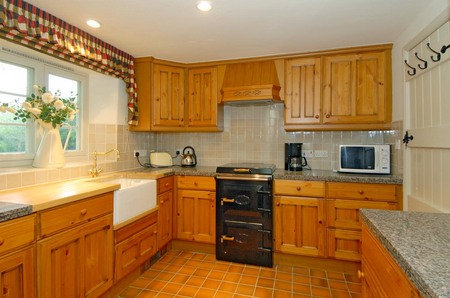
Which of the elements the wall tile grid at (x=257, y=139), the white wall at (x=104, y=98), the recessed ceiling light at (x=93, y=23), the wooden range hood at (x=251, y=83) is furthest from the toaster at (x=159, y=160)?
the recessed ceiling light at (x=93, y=23)

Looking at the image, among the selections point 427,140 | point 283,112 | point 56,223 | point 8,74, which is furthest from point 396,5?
point 8,74

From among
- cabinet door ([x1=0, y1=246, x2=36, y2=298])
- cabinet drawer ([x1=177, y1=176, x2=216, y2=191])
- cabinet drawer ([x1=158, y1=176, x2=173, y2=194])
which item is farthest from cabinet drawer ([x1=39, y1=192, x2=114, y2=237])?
cabinet drawer ([x1=177, y1=176, x2=216, y2=191])

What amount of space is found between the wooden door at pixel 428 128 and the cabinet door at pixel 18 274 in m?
2.40

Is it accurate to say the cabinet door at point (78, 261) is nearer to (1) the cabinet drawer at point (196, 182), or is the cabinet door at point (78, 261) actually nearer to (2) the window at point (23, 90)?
(2) the window at point (23, 90)

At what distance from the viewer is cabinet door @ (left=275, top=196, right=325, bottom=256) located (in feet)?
8.01

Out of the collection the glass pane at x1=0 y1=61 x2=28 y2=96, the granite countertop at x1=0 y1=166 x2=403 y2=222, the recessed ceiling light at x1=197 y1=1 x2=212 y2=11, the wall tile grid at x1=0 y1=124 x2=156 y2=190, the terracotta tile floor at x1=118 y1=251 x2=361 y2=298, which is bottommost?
the terracotta tile floor at x1=118 y1=251 x2=361 y2=298

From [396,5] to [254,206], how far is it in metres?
1.97

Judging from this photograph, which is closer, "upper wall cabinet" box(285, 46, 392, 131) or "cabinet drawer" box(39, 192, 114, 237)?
"cabinet drawer" box(39, 192, 114, 237)

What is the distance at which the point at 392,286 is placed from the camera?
840 millimetres

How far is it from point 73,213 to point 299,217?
6.24 feet

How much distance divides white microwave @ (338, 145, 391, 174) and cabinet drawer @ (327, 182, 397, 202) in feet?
0.77

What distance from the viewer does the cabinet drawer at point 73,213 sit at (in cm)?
142

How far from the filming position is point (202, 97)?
305 centimetres

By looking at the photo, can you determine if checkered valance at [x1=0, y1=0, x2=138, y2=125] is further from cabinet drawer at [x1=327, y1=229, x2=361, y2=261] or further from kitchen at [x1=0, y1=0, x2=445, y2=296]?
cabinet drawer at [x1=327, y1=229, x2=361, y2=261]
